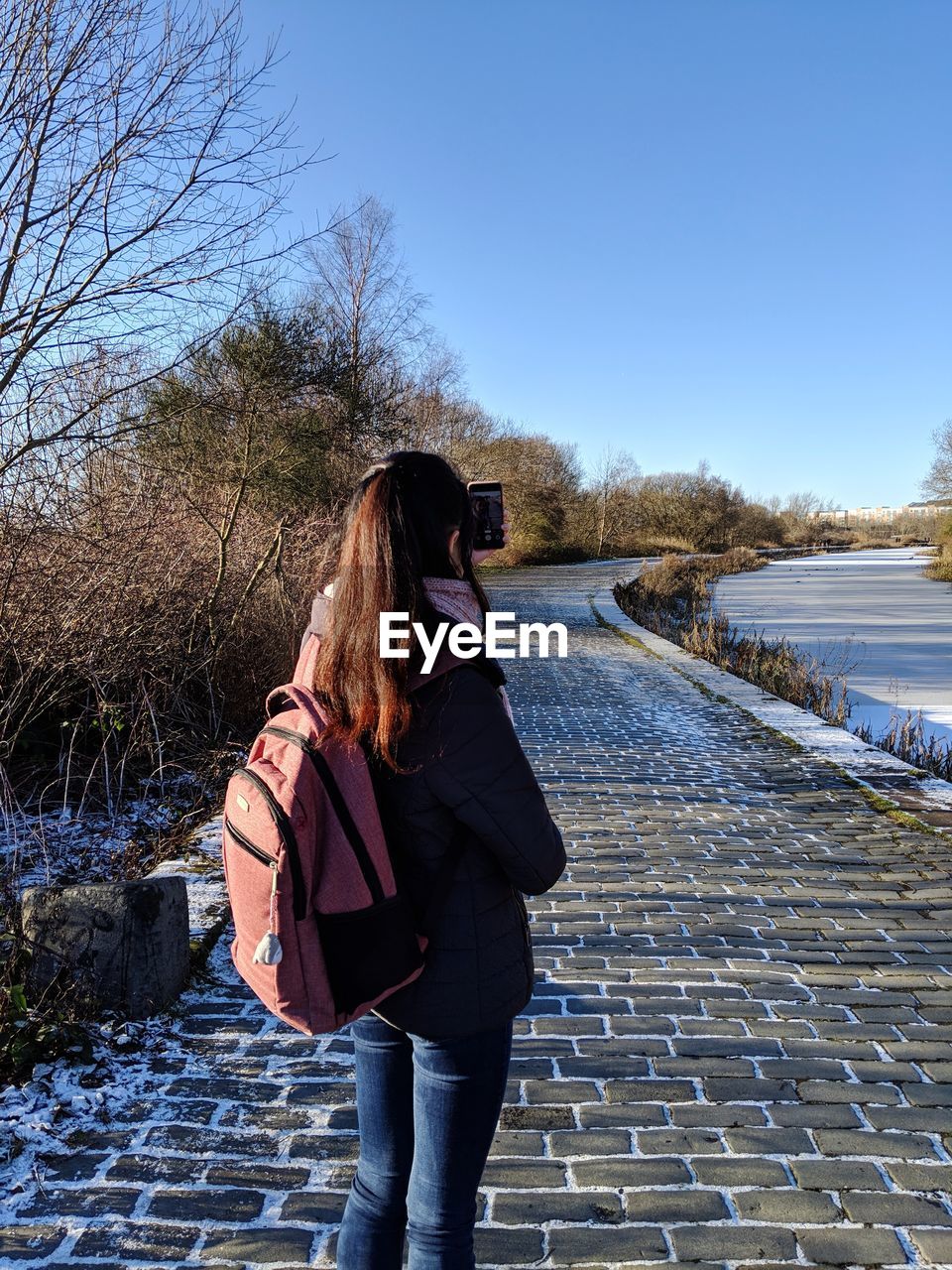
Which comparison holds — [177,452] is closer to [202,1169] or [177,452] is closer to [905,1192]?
[202,1169]

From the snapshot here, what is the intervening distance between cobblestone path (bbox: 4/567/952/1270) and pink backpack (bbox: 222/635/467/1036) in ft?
3.98

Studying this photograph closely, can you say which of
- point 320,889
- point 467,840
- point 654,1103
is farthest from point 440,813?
point 654,1103

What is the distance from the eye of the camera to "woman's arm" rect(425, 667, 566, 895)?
1.71 meters

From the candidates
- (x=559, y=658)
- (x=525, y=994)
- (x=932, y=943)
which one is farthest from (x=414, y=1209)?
(x=559, y=658)

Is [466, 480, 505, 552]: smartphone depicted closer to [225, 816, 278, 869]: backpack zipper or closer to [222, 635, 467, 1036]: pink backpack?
[222, 635, 467, 1036]: pink backpack

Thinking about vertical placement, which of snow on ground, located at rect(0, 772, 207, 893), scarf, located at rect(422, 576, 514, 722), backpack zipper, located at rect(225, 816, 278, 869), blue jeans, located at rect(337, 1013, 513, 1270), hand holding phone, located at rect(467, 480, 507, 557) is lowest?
snow on ground, located at rect(0, 772, 207, 893)

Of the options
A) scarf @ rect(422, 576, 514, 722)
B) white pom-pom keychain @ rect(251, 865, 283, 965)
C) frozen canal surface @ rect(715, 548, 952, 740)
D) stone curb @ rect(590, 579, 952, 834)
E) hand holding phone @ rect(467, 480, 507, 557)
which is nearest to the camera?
white pom-pom keychain @ rect(251, 865, 283, 965)

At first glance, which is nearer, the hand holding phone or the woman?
the woman

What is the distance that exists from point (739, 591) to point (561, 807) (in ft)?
90.0

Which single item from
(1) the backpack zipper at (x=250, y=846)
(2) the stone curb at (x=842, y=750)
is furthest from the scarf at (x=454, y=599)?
(2) the stone curb at (x=842, y=750)

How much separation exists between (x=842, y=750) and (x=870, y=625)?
14.8 m

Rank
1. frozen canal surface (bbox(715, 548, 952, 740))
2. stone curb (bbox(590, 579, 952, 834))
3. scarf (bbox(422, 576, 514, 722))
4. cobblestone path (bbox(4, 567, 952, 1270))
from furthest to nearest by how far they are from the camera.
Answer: frozen canal surface (bbox(715, 548, 952, 740)) → stone curb (bbox(590, 579, 952, 834)) → cobblestone path (bbox(4, 567, 952, 1270)) → scarf (bbox(422, 576, 514, 722))

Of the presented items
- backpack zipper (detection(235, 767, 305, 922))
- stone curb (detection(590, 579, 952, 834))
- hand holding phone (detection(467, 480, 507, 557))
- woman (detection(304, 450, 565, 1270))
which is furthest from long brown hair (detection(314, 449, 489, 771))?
stone curb (detection(590, 579, 952, 834))

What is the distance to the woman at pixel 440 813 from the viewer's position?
1.71 m
